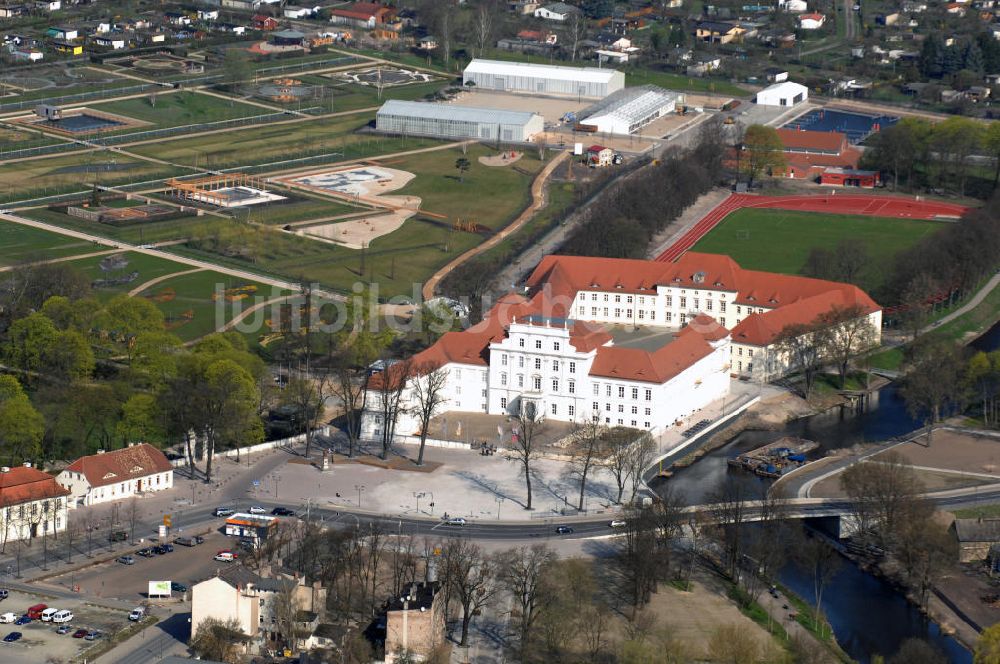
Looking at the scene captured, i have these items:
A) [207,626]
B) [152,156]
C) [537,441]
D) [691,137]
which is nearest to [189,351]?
[537,441]

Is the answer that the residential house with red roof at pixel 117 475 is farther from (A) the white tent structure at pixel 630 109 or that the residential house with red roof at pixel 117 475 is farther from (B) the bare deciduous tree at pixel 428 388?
(A) the white tent structure at pixel 630 109

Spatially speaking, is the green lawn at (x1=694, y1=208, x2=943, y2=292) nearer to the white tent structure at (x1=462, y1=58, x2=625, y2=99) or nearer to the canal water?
the canal water

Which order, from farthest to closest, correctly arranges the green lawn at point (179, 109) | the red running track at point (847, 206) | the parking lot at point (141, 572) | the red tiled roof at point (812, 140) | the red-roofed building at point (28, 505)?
the green lawn at point (179, 109) → the red tiled roof at point (812, 140) → the red running track at point (847, 206) → the red-roofed building at point (28, 505) → the parking lot at point (141, 572)

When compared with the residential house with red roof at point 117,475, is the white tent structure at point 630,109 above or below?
below

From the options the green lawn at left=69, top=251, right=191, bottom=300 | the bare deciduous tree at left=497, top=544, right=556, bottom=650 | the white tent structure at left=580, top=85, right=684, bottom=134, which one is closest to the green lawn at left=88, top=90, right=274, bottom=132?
the white tent structure at left=580, top=85, right=684, bottom=134

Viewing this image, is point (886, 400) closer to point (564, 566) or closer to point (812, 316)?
point (812, 316)

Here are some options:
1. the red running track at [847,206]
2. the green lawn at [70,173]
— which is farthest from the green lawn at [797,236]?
the green lawn at [70,173]
